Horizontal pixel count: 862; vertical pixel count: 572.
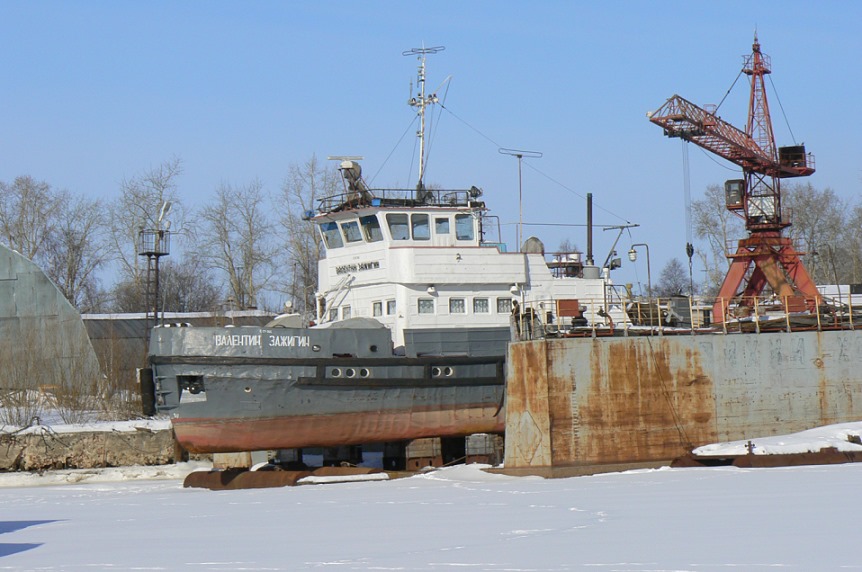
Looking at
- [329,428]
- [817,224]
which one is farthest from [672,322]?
[817,224]

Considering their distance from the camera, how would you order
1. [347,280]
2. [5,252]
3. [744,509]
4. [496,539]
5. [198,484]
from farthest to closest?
[5,252] < [347,280] < [198,484] < [744,509] < [496,539]

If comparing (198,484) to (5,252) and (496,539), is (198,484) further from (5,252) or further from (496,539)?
(5,252)

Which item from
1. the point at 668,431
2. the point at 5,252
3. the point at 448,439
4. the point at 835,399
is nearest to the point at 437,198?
the point at 448,439

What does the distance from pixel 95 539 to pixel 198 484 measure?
1025 centimetres

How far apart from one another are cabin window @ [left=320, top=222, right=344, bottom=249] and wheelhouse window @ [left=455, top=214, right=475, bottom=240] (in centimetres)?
312

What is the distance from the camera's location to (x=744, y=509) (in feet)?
45.8

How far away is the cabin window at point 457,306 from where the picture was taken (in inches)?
1014

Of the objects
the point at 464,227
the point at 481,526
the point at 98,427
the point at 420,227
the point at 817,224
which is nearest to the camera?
the point at 481,526

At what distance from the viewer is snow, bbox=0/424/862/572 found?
11.1 metres

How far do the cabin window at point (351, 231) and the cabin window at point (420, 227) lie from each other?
4.86 feet

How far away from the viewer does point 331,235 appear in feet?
92.2

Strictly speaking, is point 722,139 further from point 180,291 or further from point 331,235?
point 180,291

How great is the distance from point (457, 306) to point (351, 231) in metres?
3.68

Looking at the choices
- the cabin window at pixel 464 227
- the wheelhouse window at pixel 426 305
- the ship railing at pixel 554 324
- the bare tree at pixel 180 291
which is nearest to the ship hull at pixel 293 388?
the wheelhouse window at pixel 426 305
